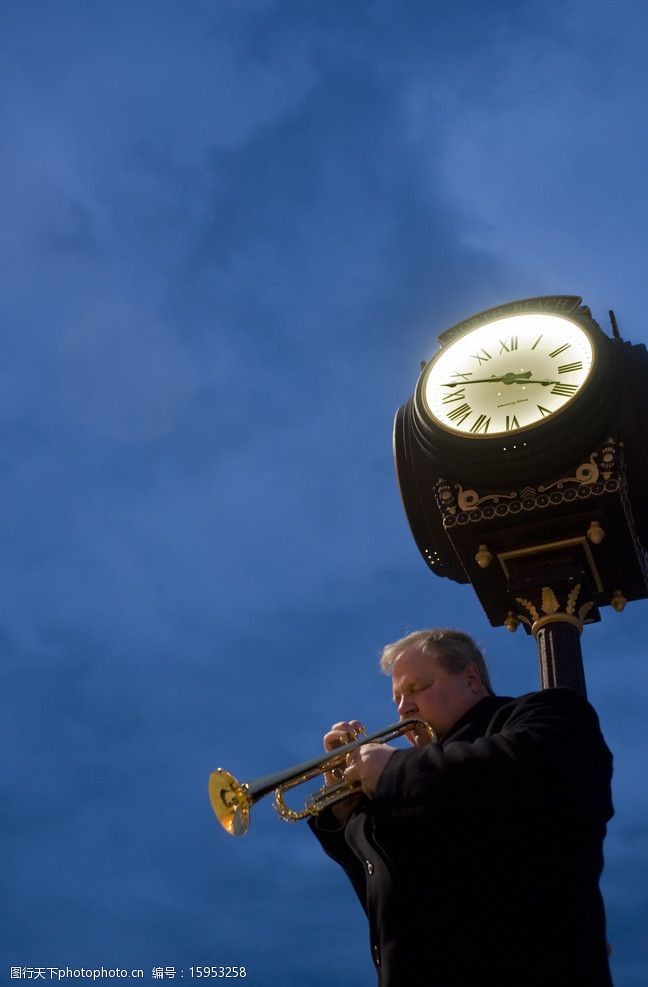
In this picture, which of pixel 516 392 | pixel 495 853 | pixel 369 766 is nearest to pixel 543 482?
pixel 516 392

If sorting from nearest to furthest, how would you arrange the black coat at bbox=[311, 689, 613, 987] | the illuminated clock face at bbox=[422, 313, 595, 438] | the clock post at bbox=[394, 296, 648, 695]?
the black coat at bbox=[311, 689, 613, 987]
the clock post at bbox=[394, 296, 648, 695]
the illuminated clock face at bbox=[422, 313, 595, 438]

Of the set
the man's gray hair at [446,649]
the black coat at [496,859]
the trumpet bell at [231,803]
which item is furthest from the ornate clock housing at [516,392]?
the black coat at [496,859]

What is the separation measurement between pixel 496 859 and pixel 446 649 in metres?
1.03

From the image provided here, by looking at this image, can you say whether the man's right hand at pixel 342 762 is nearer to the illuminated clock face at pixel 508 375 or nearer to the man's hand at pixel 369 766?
the man's hand at pixel 369 766

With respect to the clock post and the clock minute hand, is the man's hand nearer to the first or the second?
the clock post

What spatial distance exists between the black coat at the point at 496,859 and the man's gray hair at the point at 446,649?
2.05 ft

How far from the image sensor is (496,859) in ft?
12.8

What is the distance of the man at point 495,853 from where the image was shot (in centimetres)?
374

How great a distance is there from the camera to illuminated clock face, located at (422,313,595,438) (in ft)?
23.4

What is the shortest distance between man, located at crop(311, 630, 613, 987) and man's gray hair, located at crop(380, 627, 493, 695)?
0.52 m

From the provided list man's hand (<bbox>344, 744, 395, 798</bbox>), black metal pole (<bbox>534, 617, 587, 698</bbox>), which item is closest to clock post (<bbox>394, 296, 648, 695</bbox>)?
black metal pole (<bbox>534, 617, 587, 698</bbox>)

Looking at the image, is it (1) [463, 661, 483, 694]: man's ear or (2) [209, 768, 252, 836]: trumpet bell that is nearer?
(1) [463, 661, 483, 694]: man's ear

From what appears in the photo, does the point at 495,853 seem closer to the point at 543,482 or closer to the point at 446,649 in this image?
the point at 446,649

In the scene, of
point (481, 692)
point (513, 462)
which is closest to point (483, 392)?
point (513, 462)
